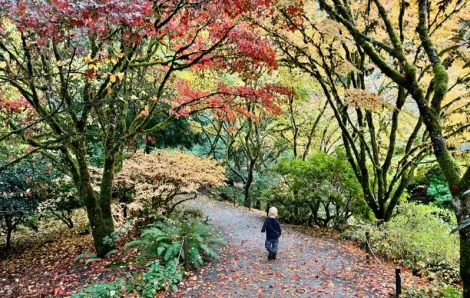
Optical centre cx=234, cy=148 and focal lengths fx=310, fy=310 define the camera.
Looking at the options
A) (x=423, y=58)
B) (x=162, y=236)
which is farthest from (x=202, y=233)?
(x=423, y=58)

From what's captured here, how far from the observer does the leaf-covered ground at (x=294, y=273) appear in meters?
6.19

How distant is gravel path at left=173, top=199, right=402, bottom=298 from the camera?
6.19m

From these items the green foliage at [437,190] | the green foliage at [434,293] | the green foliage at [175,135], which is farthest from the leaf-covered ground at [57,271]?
the green foliage at [437,190]

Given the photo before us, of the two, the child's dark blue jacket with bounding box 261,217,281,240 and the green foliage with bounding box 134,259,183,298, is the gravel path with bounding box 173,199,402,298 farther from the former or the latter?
the child's dark blue jacket with bounding box 261,217,281,240

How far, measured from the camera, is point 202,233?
843 cm

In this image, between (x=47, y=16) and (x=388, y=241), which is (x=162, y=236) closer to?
(x=47, y=16)

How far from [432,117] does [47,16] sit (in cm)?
543

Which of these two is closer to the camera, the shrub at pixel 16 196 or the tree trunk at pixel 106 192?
the tree trunk at pixel 106 192

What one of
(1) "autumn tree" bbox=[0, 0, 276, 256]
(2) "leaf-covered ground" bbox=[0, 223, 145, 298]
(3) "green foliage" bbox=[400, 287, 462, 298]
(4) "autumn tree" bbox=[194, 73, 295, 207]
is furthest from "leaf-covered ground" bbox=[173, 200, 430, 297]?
(4) "autumn tree" bbox=[194, 73, 295, 207]

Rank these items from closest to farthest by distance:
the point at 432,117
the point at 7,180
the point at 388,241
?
the point at 432,117 < the point at 388,241 < the point at 7,180

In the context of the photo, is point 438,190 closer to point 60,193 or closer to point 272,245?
point 272,245

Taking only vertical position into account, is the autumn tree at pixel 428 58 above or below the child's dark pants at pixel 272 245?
above

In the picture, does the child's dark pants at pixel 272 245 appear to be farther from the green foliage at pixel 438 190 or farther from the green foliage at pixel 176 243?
the green foliage at pixel 438 190

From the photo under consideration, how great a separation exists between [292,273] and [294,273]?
0.05 metres
